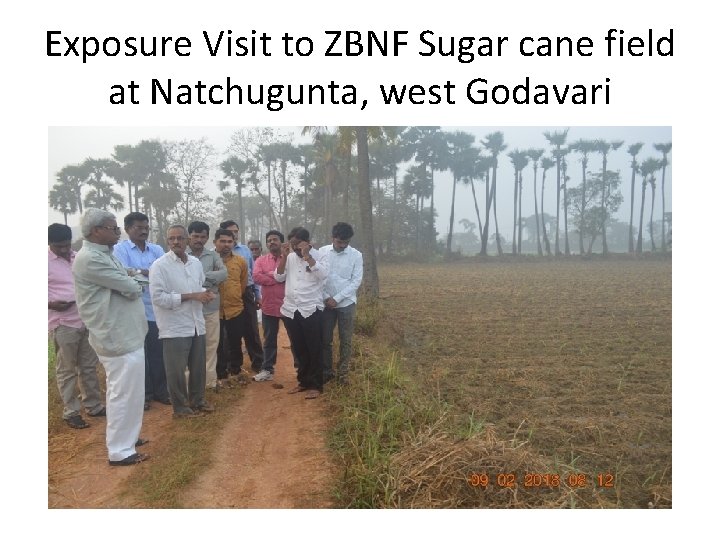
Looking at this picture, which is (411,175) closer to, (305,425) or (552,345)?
(552,345)

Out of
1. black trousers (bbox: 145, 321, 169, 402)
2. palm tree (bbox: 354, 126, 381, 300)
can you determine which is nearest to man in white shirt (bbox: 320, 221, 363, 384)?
black trousers (bbox: 145, 321, 169, 402)

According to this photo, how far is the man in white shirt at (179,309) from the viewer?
4.26 m

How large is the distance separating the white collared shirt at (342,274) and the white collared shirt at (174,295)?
130 centimetres

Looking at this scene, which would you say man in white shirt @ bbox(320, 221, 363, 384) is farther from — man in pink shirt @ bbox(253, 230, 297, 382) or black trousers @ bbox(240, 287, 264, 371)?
black trousers @ bbox(240, 287, 264, 371)

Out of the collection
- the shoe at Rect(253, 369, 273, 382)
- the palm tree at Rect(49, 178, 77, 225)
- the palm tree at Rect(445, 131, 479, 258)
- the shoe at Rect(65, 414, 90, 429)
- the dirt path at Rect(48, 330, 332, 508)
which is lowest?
the dirt path at Rect(48, 330, 332, 508)

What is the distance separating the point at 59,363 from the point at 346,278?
271 cm

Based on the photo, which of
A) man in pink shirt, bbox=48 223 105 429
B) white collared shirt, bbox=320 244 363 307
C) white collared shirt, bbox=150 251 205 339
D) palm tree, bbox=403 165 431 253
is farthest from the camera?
palm tree, bbox=403 165 431 253

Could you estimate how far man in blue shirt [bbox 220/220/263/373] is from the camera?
5710 mm

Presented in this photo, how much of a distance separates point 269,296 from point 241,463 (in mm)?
2261

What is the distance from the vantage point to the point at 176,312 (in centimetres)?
434

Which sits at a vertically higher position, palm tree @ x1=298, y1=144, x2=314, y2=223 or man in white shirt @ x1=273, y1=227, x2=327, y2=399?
palm tree @ x1=298, y1=144, x2=314, y2=223

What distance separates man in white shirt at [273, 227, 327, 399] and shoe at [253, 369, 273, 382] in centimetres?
59

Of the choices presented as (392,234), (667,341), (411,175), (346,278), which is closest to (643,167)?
(411,175)
